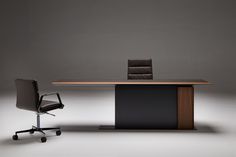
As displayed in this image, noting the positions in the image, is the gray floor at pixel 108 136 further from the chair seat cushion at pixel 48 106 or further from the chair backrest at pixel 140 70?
the chair backrest at pixel 140 70

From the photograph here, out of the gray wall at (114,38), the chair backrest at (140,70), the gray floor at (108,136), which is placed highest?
the gray wall at (114,38)

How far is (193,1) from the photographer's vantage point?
9539mm

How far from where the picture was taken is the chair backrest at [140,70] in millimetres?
6750

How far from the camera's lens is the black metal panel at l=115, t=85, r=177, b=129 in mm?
5703

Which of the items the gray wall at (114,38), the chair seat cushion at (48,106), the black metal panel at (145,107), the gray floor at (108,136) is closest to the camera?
the gray floor at (108,136)

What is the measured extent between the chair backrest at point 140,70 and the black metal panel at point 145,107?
1037 millimetres

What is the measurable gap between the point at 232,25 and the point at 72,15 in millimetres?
4347

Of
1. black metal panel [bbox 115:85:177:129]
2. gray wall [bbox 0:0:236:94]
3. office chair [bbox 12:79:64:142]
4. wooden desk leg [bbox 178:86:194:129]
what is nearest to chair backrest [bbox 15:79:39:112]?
office chair [bbox 12:79:64:142]

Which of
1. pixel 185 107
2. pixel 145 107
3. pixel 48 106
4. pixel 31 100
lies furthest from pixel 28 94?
pixel 185 107

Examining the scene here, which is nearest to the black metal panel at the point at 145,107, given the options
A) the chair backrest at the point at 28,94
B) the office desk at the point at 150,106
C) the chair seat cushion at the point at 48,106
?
the office desk at the point at 150,106

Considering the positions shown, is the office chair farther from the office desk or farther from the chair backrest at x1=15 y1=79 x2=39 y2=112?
the office desk

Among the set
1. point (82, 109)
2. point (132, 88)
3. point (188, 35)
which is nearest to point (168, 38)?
point (188, 35)

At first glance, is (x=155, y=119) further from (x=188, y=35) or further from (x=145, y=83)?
(x=188, y=35)

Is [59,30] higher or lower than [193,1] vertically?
lower
